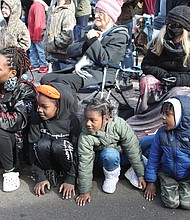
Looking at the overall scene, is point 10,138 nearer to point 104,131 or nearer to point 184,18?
point 104,131

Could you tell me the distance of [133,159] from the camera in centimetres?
324

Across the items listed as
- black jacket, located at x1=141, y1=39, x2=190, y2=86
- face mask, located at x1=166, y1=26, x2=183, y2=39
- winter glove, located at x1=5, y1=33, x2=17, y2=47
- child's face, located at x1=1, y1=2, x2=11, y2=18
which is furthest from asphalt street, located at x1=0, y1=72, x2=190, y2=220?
child's face, located at x1=1, y1=2, x2=11, y2=18

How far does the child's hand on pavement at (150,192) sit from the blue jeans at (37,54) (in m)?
5.16

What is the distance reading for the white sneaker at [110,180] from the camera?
3.25m

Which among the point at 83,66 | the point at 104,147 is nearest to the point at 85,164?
the point at 104,147

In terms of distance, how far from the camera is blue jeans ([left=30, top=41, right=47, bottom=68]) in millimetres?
7805

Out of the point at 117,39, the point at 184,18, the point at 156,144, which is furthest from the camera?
the point at 117,39

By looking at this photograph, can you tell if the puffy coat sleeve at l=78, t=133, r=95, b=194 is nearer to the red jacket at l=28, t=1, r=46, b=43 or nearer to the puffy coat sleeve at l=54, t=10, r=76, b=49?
the puffy coat sleeve at l=54, t=10, r=76, b=49

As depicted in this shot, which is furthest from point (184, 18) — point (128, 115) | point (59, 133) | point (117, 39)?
point (59, 133)

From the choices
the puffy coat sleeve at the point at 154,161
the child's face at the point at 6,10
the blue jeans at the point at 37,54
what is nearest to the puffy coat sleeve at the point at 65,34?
the child's face at the point at 6,10

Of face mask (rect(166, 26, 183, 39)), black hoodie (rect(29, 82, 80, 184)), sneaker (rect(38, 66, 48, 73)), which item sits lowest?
sneaker (rect(38, 66, 48, 73))

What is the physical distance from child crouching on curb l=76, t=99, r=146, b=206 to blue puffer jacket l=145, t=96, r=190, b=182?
137 millimetres

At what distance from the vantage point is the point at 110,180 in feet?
10.7

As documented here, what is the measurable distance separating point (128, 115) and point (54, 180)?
5.17 feet
